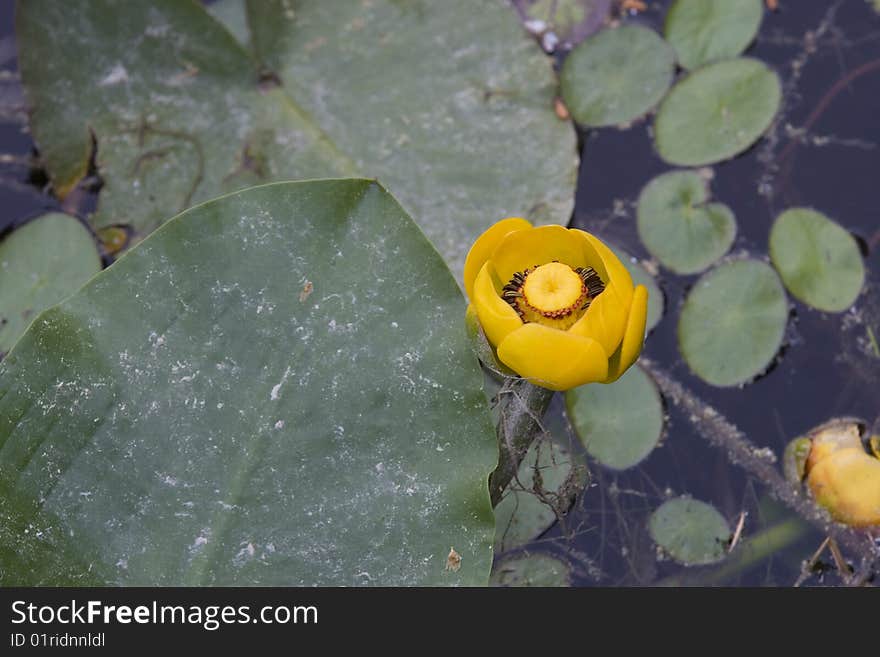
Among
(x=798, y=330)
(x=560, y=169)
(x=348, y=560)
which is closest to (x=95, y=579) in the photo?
(x=348, y=560)

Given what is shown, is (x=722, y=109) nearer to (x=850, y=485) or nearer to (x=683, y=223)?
(x=683, y=223)

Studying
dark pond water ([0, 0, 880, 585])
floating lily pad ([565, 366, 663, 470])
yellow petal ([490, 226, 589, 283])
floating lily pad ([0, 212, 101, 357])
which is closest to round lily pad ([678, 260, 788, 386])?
dark pond water ([0, 0, 880, 585])

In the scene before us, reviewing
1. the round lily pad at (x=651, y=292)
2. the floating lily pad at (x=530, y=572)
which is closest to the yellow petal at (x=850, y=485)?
the round lily pad at (x=651, y=292)

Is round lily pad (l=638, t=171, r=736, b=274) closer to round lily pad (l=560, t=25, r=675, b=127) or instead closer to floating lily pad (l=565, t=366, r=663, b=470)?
round lily pad (l=560, t=25, r=675, b=127)

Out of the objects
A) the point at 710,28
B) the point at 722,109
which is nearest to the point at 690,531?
the point at 722,109
